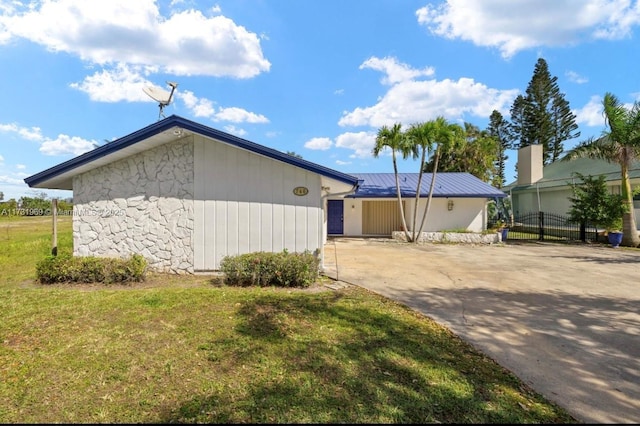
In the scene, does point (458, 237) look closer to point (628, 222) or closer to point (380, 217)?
point (380, 217)

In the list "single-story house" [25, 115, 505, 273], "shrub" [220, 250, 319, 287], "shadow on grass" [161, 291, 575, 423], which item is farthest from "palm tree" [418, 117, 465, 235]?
"shadow on grass" [161, 291, 575, 423]

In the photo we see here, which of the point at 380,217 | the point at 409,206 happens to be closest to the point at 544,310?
the point at 409,206

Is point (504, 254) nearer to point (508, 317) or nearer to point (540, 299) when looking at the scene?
point (540, 299)

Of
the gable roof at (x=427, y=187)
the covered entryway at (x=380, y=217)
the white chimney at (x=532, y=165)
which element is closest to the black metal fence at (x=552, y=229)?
the gable roof at (x=427, y=187)

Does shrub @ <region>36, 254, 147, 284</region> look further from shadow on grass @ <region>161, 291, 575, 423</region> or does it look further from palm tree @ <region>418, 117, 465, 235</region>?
palm tree @ <region>418, 117, 465, 235</region>

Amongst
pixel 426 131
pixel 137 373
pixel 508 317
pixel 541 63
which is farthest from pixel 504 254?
pixel 541 63

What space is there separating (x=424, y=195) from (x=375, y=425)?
1658 cm

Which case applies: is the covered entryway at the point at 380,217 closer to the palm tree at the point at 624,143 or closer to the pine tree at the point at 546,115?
the palm tree at the point at 624,143

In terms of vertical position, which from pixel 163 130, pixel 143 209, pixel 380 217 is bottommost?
pixel 380 217

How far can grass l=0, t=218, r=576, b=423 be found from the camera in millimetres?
2760

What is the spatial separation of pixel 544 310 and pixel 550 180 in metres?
20.4

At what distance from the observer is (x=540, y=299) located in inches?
243

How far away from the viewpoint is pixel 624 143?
44.9 feet

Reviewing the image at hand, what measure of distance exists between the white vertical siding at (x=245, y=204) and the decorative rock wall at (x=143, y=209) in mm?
308
